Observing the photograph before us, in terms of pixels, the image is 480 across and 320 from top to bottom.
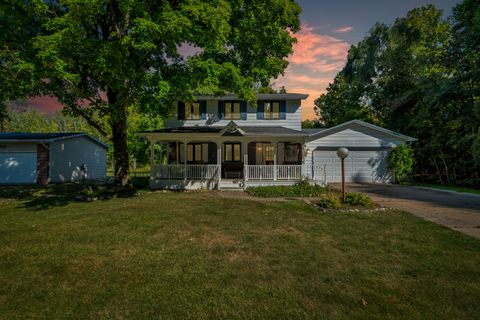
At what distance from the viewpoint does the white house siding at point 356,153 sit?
18094 mm

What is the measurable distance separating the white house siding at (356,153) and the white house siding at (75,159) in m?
20.1

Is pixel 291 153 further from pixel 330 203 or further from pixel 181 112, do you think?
pixel 330 203

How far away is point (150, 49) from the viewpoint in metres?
9.64

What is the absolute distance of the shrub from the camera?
17.4m

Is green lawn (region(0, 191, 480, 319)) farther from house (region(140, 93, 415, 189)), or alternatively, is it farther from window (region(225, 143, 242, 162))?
window (region(225, 143, 242, 162))

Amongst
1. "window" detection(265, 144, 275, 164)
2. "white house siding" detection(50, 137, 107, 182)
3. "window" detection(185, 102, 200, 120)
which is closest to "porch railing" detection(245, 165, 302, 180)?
"window" detection(265, 144, 275, 164)

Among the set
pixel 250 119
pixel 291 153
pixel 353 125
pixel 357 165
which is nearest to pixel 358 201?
pixel 291 153

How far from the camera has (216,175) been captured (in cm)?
1490

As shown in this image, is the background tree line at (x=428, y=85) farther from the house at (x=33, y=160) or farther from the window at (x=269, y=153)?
the house at (x=33, y=160)

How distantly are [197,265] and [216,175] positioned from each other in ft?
34.0

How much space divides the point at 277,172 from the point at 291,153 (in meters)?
3.98

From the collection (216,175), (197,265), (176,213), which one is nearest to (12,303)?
(197,265)

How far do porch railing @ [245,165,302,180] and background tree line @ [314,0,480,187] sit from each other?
11661 mm

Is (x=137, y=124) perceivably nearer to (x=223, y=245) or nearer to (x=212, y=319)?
(x=223, y=245)
